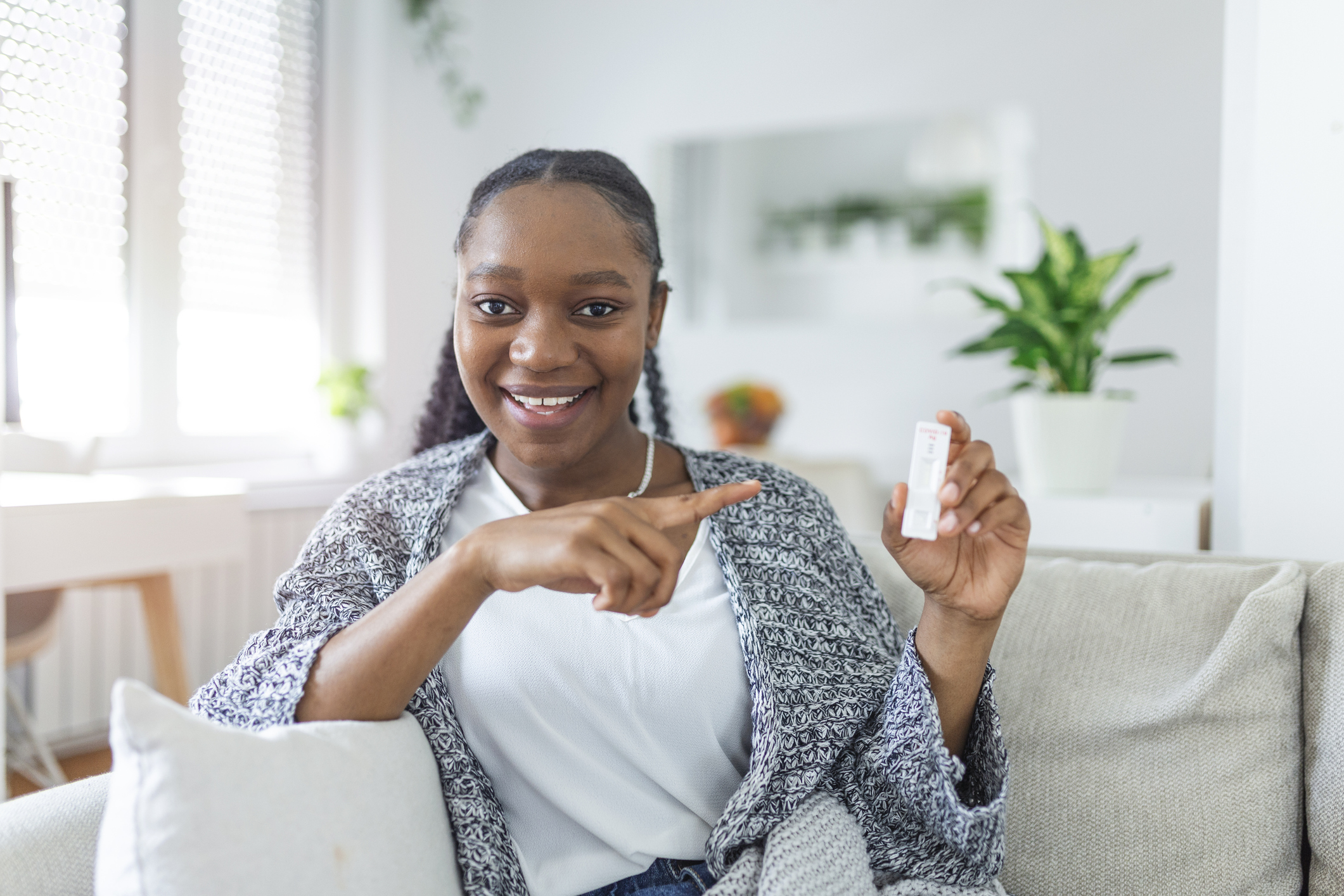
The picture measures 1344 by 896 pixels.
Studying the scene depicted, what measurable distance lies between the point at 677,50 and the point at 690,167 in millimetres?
391

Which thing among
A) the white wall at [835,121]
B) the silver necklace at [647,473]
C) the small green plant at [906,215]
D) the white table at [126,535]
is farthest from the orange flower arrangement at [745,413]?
the silver necklace at [647,473]

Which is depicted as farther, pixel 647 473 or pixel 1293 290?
pixel 1293 290

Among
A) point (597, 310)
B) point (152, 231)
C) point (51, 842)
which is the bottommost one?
point (51, 842)

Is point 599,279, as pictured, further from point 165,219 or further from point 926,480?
point 165,219

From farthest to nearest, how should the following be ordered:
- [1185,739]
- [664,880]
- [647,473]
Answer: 1. [647,473]
2. [1185,739]
3. [664,880]

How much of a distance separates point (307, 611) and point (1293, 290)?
1.31m

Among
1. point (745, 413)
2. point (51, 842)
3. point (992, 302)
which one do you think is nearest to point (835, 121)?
point (745, 413)

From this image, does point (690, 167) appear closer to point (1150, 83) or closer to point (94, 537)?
point (1150, 83)

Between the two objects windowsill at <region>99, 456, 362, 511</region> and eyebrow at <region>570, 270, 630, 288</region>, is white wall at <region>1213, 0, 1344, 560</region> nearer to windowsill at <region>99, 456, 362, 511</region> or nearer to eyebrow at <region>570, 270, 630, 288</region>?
eyebrow at <region>570, 270, 630, 288</region>

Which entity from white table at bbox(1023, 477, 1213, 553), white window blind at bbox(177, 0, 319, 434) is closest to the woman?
white table at bbox(1023, 477, 1213, 553)

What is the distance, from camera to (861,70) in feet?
10.8

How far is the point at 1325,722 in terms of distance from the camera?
42.0 inches

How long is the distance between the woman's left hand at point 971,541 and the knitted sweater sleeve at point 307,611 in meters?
0.48

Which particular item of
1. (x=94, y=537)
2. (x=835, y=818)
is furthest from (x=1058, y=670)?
(x=94, y=537)
